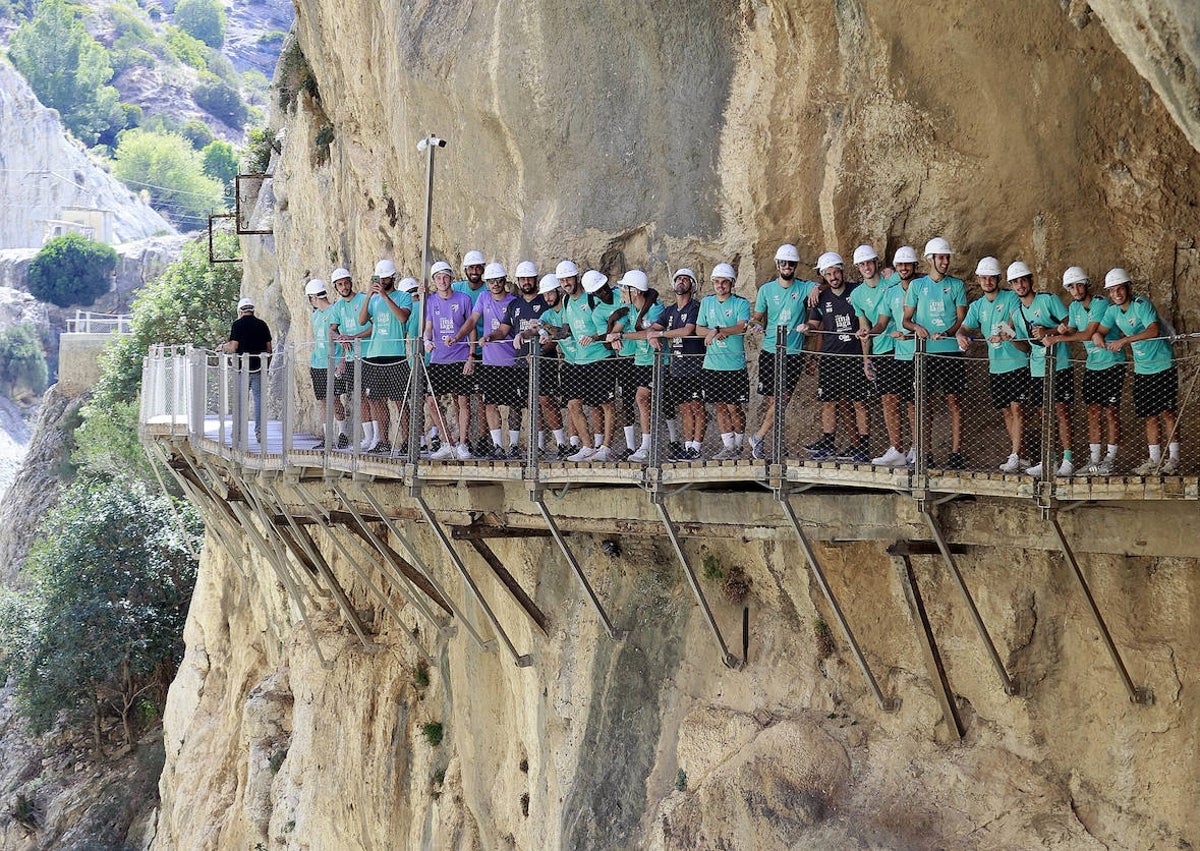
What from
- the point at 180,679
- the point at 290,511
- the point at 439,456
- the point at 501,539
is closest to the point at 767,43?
the point at 439,456

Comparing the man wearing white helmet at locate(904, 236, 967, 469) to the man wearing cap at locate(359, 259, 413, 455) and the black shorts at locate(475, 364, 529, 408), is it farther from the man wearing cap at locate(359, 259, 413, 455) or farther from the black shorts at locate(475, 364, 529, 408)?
the man wearing cap at locate(359, 259, 413, 455)

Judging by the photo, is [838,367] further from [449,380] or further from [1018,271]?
[449,380]

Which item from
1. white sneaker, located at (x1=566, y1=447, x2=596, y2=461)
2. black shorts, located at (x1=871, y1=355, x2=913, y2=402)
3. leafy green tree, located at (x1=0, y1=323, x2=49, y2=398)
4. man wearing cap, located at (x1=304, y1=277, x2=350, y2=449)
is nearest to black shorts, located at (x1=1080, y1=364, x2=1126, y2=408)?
black shorts, located at (x1=871, y1=355, x2=913, y2=402)

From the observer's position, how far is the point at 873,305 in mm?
11867

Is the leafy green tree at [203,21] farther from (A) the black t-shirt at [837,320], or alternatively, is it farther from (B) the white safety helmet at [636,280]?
(A) the black t-shirt at [837,320]

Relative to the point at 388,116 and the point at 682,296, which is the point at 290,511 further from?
the point at 682,296

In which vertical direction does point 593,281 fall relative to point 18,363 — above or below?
below

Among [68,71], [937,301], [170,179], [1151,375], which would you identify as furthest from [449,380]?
[68,71]

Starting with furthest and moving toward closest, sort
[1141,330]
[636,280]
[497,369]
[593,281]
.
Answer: [497,369] → [593,281] → [636,280] → [1141,330]

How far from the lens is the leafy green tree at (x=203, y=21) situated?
168 meters

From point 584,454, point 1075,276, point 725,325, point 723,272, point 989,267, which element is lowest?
point 584,454

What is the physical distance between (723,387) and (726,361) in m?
0.21

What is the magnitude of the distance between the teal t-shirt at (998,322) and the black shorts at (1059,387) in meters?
0.19

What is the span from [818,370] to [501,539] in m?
5.96
